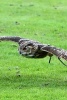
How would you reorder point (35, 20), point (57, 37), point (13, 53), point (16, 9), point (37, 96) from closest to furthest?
1. point (37, 96)
2. point (13, 53)
3. point (57, 37)
4. point (35, 20)
5. point (16, 9)

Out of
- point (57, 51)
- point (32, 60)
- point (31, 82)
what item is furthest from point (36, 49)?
point (32, 60)

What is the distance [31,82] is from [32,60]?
10.1ft

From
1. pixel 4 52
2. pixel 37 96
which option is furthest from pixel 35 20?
pixel 37 96

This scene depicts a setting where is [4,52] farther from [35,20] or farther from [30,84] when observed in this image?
[35,20]

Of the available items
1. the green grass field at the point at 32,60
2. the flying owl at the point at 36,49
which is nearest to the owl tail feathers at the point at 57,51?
the flying owl at the point at 36,49

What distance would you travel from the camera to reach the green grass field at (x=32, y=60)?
33.9ft

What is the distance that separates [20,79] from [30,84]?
0.57 m

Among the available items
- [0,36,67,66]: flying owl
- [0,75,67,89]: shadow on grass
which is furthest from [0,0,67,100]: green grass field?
[0,36,67,66]: flying owl

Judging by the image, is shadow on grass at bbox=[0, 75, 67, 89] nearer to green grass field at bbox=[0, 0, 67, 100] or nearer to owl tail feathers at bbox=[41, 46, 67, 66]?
green grass field at bbox=[0, 0, 67, 100]

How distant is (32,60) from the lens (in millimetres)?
14211

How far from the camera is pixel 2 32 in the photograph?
770 inches

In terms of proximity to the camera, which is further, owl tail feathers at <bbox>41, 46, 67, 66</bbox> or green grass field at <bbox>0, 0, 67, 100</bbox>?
green grass field at <bbox>0, 0, 67, 100</bbox>

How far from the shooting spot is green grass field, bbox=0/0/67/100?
1034cm

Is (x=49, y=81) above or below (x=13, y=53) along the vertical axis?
above
